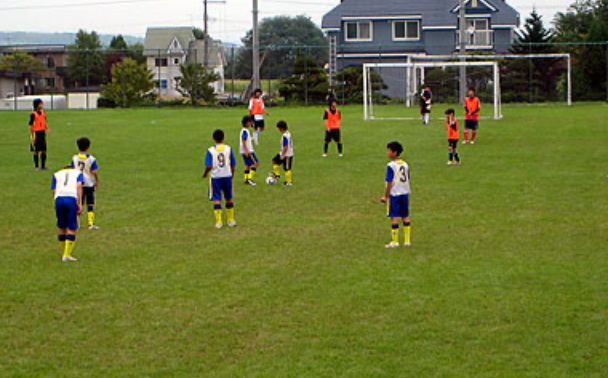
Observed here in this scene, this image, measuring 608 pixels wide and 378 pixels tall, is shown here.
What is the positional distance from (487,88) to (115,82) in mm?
26178

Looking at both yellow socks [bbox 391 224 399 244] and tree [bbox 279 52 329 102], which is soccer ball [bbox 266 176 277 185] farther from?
tree [bbox 279 52 329 102]

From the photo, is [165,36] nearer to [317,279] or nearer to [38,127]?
[38,127]

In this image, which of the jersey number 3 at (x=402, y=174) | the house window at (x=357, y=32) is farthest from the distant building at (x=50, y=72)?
the jersey number 3 at (x=402, y=174)

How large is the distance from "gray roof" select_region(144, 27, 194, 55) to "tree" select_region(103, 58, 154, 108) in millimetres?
53585

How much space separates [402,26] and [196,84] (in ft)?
81.9

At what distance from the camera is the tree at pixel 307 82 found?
54.4 meters

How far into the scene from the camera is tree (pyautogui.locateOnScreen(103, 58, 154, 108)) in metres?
56.2

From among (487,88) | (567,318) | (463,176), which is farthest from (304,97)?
(567,318)

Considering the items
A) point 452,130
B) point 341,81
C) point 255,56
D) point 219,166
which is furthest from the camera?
point 341,81

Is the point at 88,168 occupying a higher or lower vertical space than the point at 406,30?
lower

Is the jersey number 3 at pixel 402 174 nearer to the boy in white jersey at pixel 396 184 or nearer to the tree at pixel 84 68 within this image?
the boy in white jersey at pixel 396 184

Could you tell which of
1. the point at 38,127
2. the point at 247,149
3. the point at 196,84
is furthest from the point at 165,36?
the point at 247,149

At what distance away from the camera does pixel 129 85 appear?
5653 cm

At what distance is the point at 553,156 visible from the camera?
2469cm
